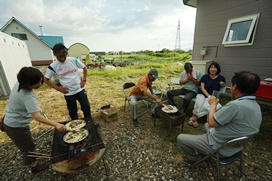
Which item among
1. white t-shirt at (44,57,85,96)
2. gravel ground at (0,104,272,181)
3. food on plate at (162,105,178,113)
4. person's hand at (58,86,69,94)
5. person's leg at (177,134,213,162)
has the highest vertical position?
white t-shirt at (44,57,85,96)

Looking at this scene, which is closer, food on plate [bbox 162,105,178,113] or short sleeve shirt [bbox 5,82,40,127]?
short sleeve shirt [bbox 5,82,40,127]

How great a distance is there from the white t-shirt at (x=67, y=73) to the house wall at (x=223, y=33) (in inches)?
190

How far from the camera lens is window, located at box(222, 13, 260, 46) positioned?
3560mm

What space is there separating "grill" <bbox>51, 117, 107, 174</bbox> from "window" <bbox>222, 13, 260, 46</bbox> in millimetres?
4846

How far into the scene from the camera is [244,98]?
1408 mm

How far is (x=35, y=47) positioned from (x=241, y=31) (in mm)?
21477

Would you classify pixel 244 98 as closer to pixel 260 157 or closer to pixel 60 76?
pixel 260 157

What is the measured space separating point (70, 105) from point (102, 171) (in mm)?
1573

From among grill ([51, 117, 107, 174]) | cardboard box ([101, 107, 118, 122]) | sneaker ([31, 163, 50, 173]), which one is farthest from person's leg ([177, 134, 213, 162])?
sneaker ([31, 163, 50, 173])

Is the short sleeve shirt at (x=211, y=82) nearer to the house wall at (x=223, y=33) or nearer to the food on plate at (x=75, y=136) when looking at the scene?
the house wall at (x=223, y=33)

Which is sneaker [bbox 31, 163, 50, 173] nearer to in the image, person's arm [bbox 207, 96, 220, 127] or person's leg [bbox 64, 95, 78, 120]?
person's leg [bbox 64, 95, 78, 120]

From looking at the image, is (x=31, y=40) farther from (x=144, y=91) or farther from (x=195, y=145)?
(x=195, y=145)

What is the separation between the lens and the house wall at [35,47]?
15211 millimetres

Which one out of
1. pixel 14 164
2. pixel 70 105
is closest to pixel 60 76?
pixel 70 105
